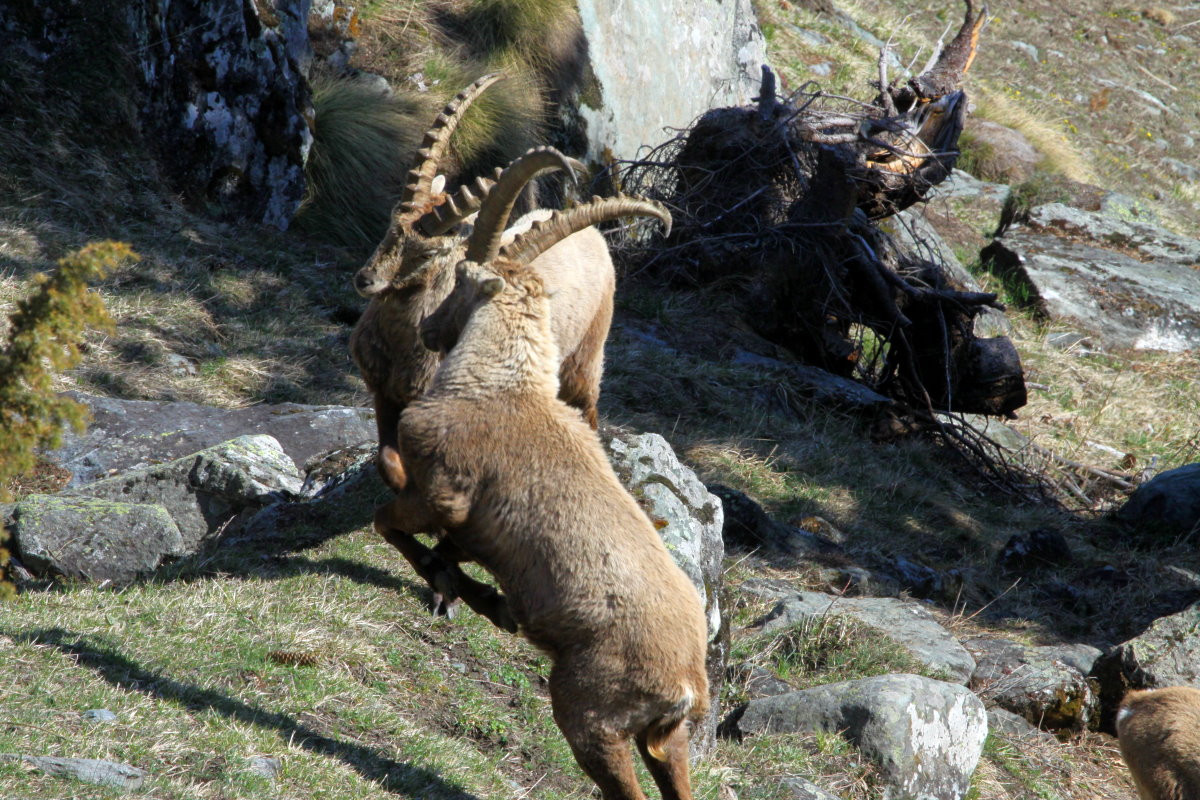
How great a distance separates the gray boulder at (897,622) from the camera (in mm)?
6203

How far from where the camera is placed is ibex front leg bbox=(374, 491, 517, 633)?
4.02 metres

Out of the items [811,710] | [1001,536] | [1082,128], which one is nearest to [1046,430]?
[1001,536]

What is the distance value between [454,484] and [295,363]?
558cm

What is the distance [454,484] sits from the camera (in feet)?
12.6

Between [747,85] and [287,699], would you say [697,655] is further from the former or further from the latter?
[747,85]

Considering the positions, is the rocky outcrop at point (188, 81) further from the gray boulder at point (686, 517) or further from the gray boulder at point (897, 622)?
the gray boulder at point (897, 622)

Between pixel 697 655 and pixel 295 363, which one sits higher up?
pixel 697 655

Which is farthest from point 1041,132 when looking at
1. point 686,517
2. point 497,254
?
point 497,254

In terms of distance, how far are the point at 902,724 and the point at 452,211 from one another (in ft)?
10.7

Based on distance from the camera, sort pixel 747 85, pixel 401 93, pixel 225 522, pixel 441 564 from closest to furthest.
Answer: pixel 441 564 < pixel 225 522 < pixel 401 93 < pixel 747 85

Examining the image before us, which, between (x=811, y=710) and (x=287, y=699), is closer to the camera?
(x=287, y=699)

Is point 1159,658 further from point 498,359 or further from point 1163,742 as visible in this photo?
point 498,359

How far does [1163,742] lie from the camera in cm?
488

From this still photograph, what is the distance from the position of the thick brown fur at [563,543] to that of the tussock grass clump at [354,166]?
6886 mm
